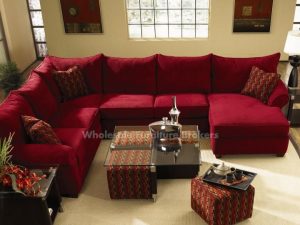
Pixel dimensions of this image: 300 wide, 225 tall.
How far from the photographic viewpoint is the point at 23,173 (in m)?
2.54

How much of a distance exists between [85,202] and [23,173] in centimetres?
68

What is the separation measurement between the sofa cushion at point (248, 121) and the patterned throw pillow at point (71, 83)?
1658 millimetres

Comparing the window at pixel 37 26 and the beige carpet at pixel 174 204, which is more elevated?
the window at pixel 37 26

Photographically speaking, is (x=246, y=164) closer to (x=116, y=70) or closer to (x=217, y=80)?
(x=217, y=80)

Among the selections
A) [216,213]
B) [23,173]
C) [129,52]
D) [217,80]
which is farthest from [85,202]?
[129,52]

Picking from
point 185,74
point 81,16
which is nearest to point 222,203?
point 185,74

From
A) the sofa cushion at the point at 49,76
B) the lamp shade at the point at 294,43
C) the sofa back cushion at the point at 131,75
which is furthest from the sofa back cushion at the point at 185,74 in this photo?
the sofa cushion at the point at 49,76

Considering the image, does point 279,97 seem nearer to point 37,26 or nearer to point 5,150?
point 5,150

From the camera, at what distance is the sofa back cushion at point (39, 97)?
3.41 m

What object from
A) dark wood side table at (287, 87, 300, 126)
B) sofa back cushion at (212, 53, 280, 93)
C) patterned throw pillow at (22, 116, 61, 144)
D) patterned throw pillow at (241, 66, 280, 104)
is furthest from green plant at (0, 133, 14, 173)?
dark wood side table at (287, 87, 300, 126)

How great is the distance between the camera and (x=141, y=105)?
152 inches

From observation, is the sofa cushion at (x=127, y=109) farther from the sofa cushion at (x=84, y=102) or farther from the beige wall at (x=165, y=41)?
the beige wall at (x=165, y=41)

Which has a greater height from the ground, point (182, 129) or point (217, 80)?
point (217, 80)

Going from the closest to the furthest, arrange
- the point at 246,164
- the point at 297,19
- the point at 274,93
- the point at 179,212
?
the point at 179,212, the point at 246,164, the point at 274,93, the point at 297,19
